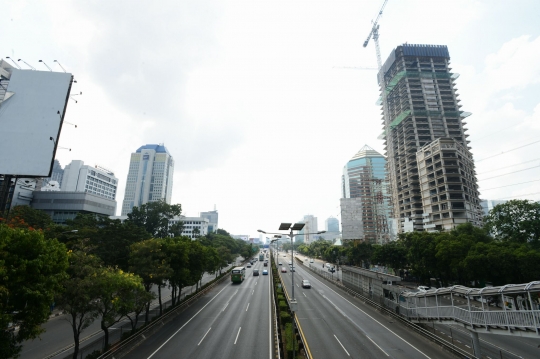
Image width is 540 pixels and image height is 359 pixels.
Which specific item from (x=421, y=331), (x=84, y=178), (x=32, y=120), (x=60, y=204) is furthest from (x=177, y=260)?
(x=84, y=178)

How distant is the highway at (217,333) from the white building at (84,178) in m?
143

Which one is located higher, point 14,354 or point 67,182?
point 67,182

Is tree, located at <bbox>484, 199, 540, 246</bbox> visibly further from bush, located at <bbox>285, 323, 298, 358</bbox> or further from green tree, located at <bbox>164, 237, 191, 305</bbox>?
green tree, located at <bbox>164, 237, 191, 305</bbox>

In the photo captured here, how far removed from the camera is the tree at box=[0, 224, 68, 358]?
1244 cm

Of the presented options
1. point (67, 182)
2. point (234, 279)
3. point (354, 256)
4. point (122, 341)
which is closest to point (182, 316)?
point (122, 341)

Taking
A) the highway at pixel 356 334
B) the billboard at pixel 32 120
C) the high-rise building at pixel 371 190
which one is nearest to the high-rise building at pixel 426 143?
the high-rise building at pixel 371 190

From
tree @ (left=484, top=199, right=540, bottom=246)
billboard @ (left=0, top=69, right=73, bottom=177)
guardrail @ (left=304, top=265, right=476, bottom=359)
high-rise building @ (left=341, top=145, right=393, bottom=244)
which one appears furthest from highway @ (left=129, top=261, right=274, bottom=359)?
high-rise building @ (left=341, top=145, right=393, bottom=244)

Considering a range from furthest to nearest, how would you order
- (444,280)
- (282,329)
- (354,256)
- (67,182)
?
(67,182) → (354,256) → (444,280) → (282,329)

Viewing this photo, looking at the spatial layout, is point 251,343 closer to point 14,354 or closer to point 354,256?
point 14,354

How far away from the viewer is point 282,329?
24.5 metres

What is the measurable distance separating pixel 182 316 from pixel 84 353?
39.7 feet

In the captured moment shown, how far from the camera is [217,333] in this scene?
2547cm

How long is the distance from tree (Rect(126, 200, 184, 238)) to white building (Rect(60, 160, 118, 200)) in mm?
88480

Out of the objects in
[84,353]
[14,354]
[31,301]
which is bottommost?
[84,353]
